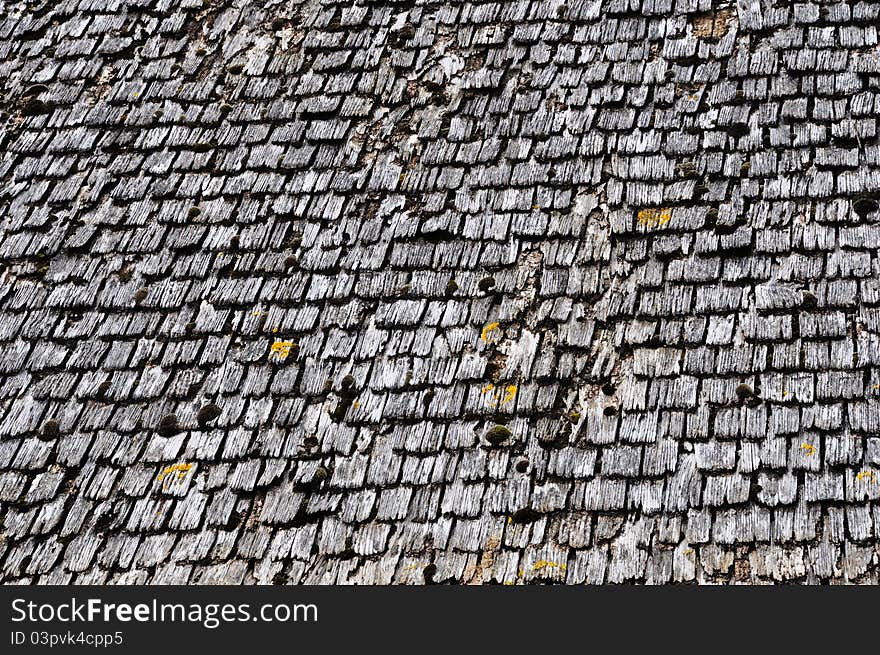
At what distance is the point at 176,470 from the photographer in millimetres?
3898

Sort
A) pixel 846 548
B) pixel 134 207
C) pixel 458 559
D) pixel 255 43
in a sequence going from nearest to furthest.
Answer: pixel 846 548 → pixel 458 559 → pixel 134 207 → pixel 255 43

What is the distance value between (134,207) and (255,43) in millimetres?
1160

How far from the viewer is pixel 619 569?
3.42 m

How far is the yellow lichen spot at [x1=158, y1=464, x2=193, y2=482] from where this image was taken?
3.89 m

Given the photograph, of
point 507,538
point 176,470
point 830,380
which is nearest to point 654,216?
point 830,380

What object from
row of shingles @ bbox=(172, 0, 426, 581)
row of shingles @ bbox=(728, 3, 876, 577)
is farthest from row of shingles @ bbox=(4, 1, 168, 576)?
row of shingles @ bbox=(728, 3, 876, 577)

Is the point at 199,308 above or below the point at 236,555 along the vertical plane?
above

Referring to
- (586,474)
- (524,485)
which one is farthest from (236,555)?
(586,474)

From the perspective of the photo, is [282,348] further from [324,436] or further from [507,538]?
[507,538]

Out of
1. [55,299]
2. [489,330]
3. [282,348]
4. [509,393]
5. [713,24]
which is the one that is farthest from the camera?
[713,24]

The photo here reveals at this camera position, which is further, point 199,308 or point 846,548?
point 199,308

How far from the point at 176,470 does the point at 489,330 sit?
4.65 feet

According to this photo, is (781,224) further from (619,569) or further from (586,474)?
(619,569)

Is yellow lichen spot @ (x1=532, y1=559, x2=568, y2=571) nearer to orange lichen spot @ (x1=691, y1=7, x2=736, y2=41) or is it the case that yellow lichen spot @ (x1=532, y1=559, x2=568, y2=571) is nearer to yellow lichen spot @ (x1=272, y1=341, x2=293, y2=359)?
yellow lichen spot @ (x1=272, y1=341, x2=293, y2=359)
